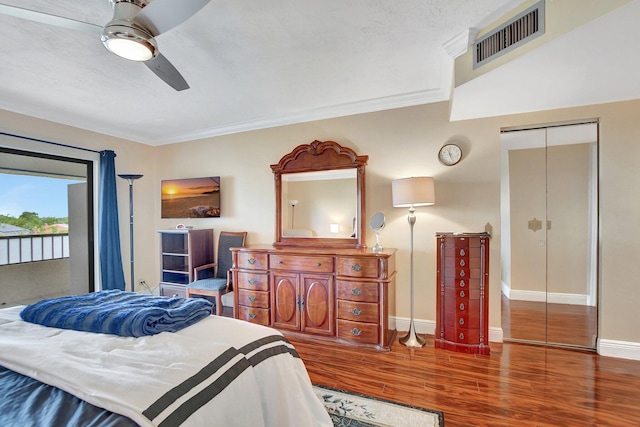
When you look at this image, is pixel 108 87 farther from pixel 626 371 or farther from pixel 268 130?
pixel 626 371

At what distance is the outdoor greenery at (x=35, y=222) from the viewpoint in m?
3.17

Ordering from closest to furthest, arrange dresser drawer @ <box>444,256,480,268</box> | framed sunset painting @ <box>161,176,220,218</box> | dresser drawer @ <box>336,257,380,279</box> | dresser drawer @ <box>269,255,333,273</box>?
dresser drawer @ <box>444,256,480,268</box> < dresser drawer @ <box>336,257,380,279</box> < dresser drawer @ <box>269,255,333,273</box> < framed sunset painting @ <box>161,176,220,218</box>

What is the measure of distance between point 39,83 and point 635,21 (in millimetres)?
4334

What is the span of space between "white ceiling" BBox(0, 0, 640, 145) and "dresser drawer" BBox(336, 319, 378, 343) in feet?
7.26

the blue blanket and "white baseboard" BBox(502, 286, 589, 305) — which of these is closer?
the blue blanket

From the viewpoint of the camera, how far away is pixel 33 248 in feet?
11.2

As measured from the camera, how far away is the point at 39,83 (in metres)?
2.58

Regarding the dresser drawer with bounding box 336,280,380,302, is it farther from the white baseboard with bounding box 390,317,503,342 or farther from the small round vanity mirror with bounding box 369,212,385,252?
the white baseboard with bounding box 390,317,503,342

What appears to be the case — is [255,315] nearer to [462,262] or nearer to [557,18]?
[462,262]

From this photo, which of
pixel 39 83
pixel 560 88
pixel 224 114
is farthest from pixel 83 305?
pixel 560 88

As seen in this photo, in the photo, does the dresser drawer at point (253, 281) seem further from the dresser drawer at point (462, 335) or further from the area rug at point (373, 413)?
the dresser drawer at point (462, 335)

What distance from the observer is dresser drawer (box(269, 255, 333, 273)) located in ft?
9.40

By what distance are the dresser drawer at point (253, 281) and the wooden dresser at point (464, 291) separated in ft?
6.01

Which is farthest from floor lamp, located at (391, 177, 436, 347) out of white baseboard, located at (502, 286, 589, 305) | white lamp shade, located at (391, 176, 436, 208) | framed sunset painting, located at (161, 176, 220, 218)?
framed sunset painting, located at (161, 176, 220, 218)
